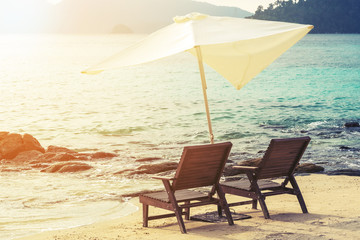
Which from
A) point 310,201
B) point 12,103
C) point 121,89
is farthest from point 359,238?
point 121,89

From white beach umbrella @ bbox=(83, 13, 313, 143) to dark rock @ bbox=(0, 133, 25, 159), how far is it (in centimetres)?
875

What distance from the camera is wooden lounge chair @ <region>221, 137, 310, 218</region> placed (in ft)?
21.9

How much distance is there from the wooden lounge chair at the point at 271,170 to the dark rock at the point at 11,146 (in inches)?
362

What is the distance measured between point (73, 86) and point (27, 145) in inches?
1757

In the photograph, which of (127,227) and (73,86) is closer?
(127,227)

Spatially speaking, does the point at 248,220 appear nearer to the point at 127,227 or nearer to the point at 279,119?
the point at 127,227

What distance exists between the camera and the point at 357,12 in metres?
146

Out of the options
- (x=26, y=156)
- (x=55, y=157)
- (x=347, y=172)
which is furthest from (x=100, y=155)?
(x=347, y=172)

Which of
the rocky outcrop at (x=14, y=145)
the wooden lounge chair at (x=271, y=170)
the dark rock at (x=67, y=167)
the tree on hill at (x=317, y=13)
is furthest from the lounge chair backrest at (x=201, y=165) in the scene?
the tree on hill at (x=317, y=13)

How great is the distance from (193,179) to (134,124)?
802 inches

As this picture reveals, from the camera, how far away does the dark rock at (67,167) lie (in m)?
12.8

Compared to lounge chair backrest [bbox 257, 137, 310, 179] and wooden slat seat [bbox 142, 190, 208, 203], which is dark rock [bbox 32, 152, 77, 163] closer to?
wooden slat seat [bbox 142, 190, 208, 203]

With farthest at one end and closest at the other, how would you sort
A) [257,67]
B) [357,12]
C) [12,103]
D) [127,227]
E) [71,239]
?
[357,12]
[12,103]
[257,67]
[127,227]
[71,239]

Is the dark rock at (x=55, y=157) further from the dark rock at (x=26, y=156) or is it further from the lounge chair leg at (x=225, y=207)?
the lounge chair leg at (x=225, y=207)
